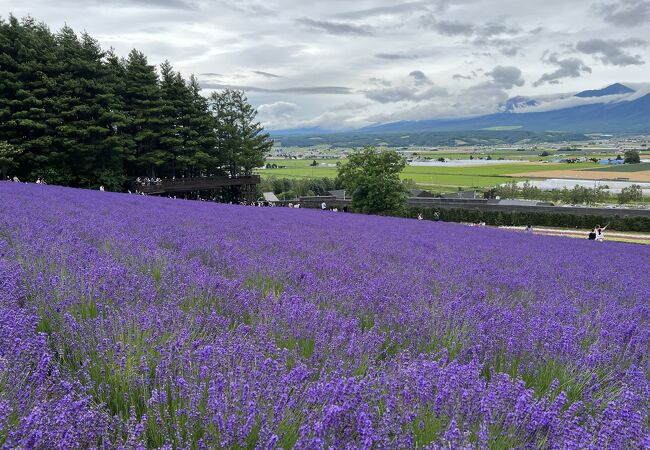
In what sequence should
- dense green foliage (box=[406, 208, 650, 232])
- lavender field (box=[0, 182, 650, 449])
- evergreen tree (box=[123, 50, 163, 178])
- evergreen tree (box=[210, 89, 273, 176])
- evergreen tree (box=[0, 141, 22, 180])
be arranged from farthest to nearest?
evergreen tree (box=[210, 89, 273, 176]) < dense green foliage (box=[406, 208, 650, 232]) < evergreen tree (box=[123, 50, 163, 178]) < evergreen tree (box=[0, 141, 22, 180]) < lavender field (box=[0, 182, 650, 449])

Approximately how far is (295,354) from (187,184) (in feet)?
116

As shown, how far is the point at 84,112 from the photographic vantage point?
31797mm

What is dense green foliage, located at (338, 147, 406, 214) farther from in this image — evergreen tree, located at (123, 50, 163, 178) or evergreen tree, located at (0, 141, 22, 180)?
evergreen tree, located at (0, 141, 22, 180)

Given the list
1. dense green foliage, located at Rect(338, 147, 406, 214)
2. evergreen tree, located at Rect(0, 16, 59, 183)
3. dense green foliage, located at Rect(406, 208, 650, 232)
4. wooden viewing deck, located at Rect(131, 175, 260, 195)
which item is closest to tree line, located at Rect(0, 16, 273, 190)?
evergreen tree, located at Rect(0, 16, 59, 183)

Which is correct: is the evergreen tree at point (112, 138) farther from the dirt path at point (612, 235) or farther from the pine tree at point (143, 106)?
the dirt path at point (612, 235)

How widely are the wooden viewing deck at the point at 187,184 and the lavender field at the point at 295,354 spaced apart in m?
28.7

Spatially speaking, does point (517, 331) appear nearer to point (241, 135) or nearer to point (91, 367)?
point (91, 367)

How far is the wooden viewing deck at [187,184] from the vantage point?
3205cm

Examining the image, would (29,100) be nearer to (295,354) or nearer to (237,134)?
(237,134)

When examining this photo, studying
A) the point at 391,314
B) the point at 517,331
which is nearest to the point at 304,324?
the point at 391,314

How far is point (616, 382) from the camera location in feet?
8.32

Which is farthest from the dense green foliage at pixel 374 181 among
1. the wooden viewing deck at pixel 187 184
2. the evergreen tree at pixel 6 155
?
the evergreen tree at pixel 6 155

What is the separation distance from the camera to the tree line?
29328mm

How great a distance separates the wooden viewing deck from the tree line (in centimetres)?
213
